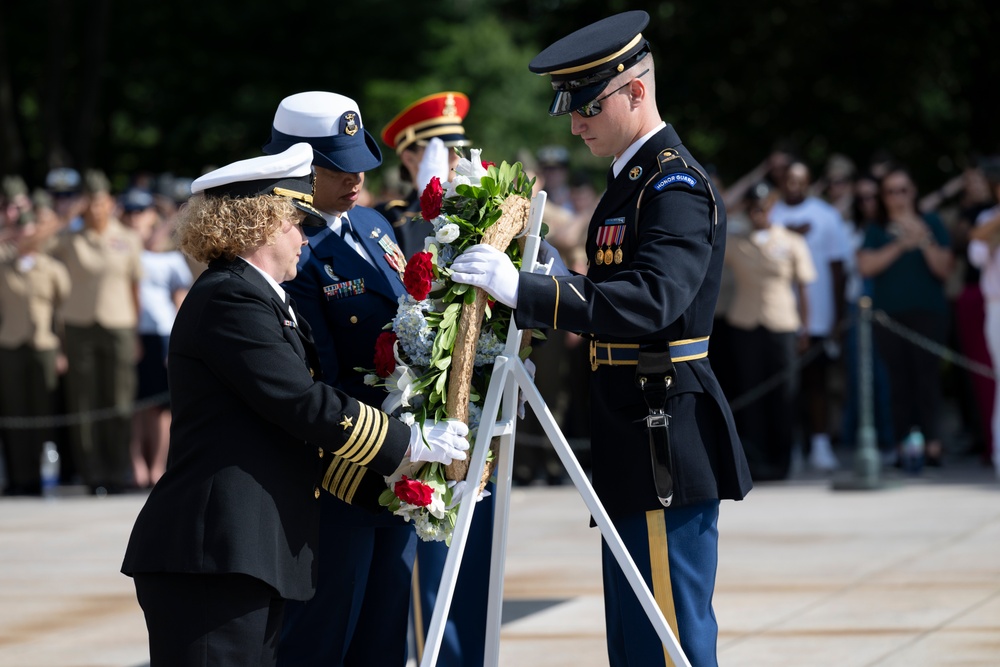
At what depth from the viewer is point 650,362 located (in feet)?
13.7

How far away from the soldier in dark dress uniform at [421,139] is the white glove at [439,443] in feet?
4.99

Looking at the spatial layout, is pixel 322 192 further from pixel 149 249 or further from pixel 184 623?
pixel 149 249

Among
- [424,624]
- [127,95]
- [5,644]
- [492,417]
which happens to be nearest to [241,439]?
[492,417]

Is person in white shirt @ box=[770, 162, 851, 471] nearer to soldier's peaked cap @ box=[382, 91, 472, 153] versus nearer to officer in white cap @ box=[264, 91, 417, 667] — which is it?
soldier's peaked cap @ box=[382, 91, 472, 153]

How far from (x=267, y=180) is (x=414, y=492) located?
2.97ft

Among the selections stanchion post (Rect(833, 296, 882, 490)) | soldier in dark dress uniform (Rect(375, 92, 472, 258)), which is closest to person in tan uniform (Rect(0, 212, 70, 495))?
stanchion post (Rect(833, 296, 882, 490))

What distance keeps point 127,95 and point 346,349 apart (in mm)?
20485

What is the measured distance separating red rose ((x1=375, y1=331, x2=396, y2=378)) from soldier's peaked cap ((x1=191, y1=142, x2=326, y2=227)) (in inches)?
17.9

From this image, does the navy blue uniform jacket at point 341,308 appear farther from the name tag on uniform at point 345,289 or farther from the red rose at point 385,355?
the red rose at point 385,355

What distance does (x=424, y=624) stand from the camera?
17.6 ft

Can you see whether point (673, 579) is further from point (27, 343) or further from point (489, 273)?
point (27, 343)

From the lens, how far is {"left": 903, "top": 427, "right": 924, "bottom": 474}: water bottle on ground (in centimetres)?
1112

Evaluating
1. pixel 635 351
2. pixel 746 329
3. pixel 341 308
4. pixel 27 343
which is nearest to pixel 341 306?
pixel 341 308

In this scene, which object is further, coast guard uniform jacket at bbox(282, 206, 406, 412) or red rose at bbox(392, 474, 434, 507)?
coast guard uniform jacket at bbox(282, 206, 406, 412)
